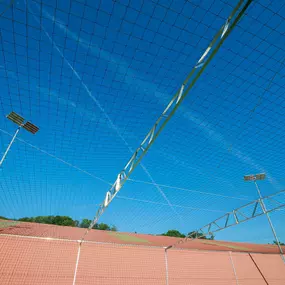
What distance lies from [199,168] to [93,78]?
26.3 ft

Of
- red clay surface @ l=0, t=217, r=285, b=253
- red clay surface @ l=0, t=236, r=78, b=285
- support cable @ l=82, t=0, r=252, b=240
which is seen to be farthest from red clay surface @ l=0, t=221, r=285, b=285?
support cable @ l=82, t=0, r=252, b=240

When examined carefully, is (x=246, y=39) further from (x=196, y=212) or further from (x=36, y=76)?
(x=196, y=212)

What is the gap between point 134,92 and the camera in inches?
253

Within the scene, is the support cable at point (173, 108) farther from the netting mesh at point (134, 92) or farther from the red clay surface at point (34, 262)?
the red clay surface at point (34, 262)

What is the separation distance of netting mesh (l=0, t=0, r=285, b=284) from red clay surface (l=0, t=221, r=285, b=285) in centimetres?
19

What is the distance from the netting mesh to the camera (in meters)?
4.52

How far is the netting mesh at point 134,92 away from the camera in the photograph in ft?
14.8

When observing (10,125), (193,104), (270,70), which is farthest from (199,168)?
(10,125)

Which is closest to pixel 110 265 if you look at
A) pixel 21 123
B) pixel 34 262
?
pixel 34 262

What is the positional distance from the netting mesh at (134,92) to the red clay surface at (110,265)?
0.61ft

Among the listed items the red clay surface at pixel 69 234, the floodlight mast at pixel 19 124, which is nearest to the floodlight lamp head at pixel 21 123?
the floodlight mast at pixel 19 124

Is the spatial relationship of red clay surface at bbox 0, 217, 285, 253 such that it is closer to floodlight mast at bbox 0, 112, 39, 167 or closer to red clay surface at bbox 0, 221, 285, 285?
red clay surface at bbox 0, 221, 285, 285

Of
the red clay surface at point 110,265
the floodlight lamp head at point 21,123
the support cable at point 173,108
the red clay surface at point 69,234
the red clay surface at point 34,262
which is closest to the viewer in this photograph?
the support cable at point 173,108

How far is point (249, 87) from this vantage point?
654 cm
